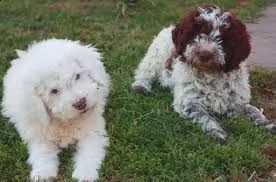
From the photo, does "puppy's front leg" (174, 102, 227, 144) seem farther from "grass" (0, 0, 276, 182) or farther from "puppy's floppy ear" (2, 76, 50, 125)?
"puppy's floppy ear" (2, 76, 50, 125)

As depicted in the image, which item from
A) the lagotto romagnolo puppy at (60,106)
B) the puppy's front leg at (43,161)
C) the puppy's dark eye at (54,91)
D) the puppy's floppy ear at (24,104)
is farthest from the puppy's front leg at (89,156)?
the puppy's dark eye at (54,91)

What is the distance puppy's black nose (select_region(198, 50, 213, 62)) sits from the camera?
17.7 feet

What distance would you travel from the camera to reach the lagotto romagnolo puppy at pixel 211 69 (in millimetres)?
5457

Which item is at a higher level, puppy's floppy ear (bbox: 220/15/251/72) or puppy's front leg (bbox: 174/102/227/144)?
puppy's floppy ear (bbox: 220/15/251/72)

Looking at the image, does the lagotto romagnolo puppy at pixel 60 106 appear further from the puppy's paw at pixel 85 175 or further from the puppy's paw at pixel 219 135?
the puppy's paw at pixel 219 135

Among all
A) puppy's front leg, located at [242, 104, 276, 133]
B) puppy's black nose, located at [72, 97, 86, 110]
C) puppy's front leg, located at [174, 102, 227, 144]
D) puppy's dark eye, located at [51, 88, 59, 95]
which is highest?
puppy's dark eye, located at [51, 88, 59, 95]

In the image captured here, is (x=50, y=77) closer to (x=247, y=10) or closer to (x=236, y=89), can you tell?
(x=236, y=89)

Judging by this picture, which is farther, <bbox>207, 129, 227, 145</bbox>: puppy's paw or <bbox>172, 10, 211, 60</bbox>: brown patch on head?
<bbox>172, 10, 211, 60</bbox>: brown patch on head

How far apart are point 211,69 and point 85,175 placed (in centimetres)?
160

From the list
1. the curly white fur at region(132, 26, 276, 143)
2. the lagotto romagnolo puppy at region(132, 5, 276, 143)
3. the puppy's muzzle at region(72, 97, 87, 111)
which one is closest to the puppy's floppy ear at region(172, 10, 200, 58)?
the lagotto romagnolo puppy at region(132, 5, 276, 143)

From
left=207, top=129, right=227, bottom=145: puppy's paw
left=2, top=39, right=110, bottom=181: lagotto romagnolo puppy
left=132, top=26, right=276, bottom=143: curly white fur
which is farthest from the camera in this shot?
left=132, top=26, right=276, bottom=143: curly white fur

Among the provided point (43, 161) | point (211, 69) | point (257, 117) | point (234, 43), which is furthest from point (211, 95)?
point (43, 161)

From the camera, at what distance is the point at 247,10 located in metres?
9.51

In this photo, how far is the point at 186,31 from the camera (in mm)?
5582
